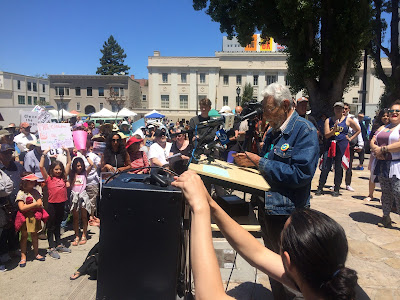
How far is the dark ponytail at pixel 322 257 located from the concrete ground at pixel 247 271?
190 cm

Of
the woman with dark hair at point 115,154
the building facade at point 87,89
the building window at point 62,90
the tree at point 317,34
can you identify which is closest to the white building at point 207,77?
the building facade at point 87,89

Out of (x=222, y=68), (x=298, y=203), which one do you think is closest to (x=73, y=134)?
(x=298, y=203)

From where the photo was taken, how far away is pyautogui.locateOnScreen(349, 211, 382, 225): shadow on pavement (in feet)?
16.0

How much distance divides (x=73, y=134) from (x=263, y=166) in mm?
4542

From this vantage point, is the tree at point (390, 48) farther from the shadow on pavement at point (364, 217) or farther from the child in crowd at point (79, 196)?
the child in crowd at point (79, 196)

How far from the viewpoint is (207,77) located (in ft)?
176

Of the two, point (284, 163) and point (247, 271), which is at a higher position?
point (284, 163)

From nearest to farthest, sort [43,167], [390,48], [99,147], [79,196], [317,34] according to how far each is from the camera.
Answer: [79,196]
[43,167]
[99,147]
[317,34]
[390,48]

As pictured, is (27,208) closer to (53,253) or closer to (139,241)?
(53,253)

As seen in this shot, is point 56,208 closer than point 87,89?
Yes

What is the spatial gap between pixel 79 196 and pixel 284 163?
3.74 m

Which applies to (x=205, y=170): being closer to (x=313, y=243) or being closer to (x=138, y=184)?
(x=138, y=184)

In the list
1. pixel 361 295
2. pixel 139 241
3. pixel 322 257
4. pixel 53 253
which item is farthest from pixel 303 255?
pixel 53 253

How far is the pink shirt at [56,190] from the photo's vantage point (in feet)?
14.9
